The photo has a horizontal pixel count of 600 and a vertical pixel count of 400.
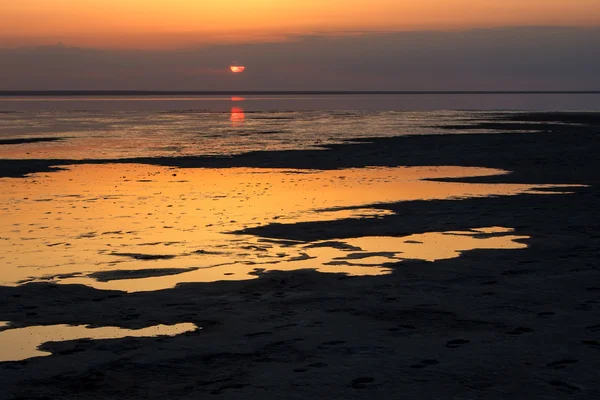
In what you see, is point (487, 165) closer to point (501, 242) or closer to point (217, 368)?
point (501, 242)

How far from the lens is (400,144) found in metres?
39.6

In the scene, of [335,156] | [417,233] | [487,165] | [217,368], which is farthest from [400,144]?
[217,368]

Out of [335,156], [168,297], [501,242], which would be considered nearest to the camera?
[168,297]

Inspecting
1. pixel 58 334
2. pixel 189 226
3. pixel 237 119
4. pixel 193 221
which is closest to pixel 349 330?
pixel 58 334

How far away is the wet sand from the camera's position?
7258 millimetres

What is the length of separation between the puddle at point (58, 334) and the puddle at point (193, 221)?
1.89 m

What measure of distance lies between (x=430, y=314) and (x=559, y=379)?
2462 mm

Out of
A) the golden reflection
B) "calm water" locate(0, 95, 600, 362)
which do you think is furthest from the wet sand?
the golden reflection

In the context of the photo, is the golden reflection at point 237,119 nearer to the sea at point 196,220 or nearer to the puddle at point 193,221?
the sea at point 196,220

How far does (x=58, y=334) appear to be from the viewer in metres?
8.94

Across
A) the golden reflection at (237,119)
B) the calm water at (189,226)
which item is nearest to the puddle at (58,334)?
the calm water at (189,226)

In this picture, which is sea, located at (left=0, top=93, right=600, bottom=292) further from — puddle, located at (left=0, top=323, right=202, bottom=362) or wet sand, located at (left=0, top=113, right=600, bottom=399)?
puddle, located at (left=0, top=323, right=202, bottom=362)

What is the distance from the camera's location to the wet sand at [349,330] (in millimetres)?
7258

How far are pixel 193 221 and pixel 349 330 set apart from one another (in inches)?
320
